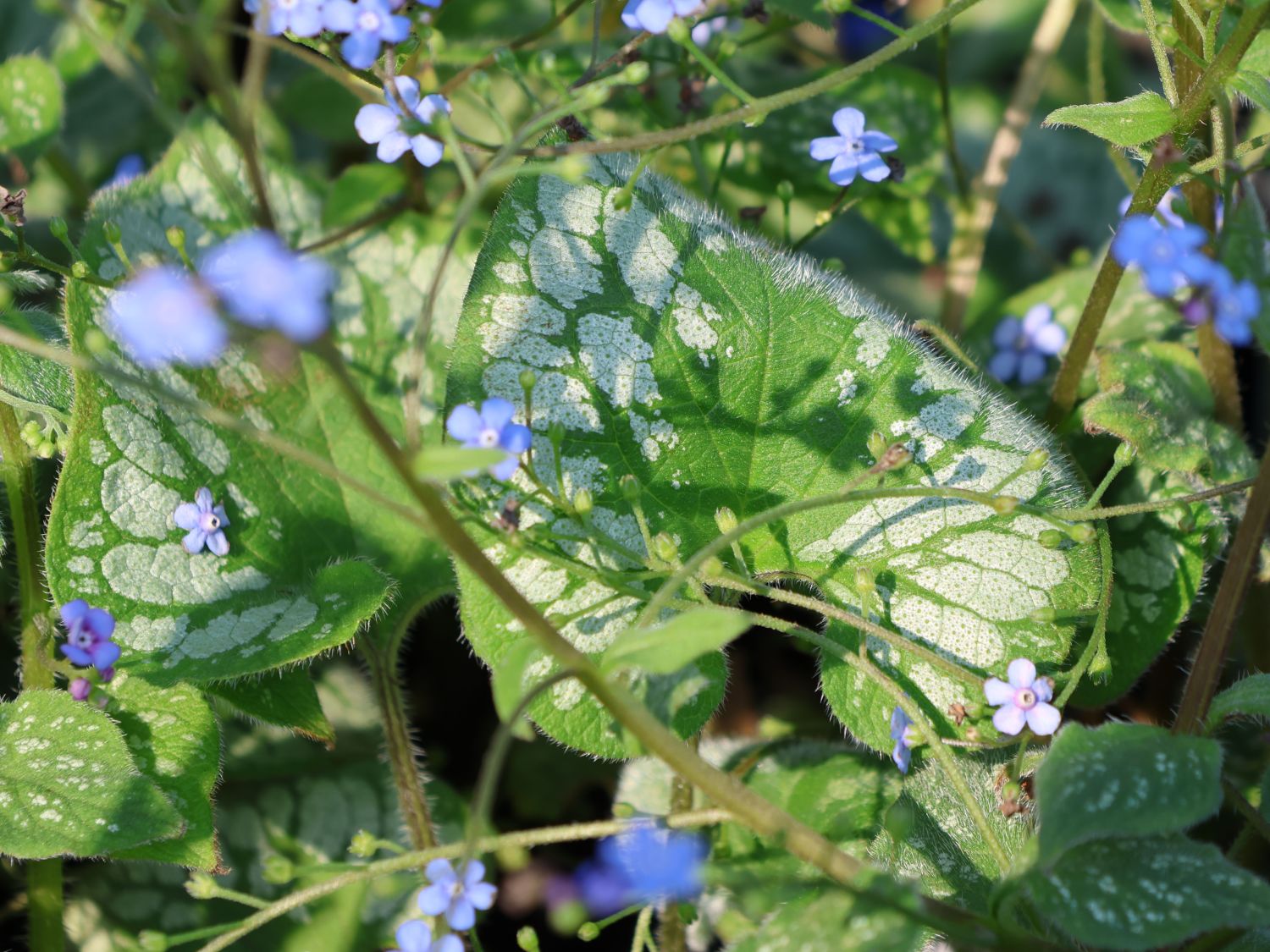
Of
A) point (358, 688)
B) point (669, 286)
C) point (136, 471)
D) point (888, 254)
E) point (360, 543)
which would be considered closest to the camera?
point (669, 286)

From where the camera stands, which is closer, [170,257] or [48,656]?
[48,656]

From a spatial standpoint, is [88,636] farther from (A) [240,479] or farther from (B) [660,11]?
(B) [660,11]

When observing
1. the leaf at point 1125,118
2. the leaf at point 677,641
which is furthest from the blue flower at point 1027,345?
Answer: the leaf at point 677,641

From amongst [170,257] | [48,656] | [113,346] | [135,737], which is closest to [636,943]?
[135,737]

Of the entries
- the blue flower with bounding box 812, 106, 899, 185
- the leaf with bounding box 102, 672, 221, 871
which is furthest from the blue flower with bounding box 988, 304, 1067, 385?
the leaf with bounding box 102, 672, 221, 871

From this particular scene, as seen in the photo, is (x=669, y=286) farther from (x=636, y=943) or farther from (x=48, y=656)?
(x=48, y=656)

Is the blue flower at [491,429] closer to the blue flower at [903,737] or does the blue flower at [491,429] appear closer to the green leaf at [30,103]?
the blue flower at [903,737]

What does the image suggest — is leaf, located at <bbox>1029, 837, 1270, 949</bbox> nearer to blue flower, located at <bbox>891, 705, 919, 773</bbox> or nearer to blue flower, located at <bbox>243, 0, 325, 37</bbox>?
blue flower, located at <bbox>891, 705, 919, 773</bbox>
